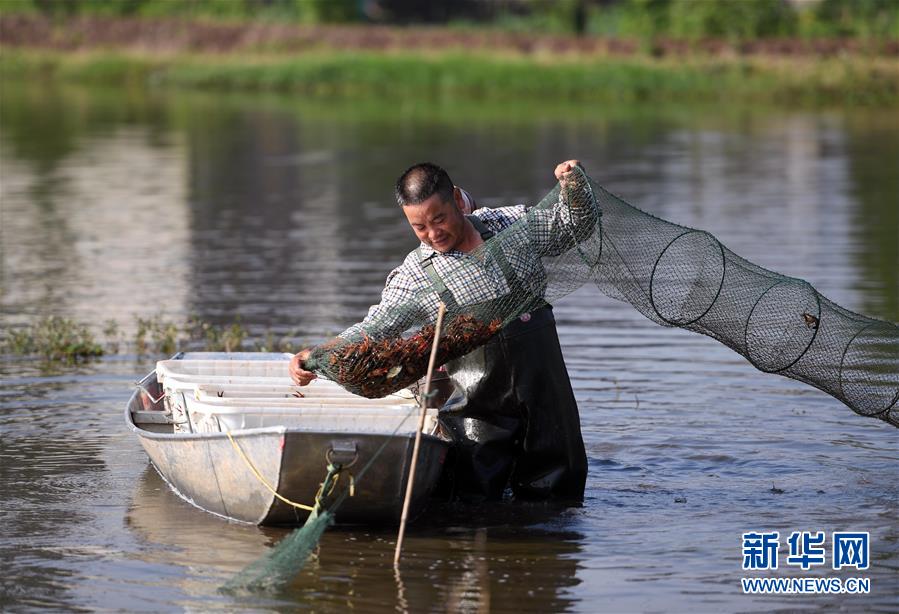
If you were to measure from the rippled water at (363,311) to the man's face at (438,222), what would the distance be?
1.74 metres

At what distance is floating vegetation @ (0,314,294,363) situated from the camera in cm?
1308

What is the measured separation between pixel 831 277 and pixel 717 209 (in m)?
6.26

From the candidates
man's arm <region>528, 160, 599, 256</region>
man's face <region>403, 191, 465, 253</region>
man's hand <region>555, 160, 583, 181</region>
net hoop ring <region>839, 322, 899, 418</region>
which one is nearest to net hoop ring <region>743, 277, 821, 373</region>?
net hoop ring <region>839, 322, 899, 418</region>

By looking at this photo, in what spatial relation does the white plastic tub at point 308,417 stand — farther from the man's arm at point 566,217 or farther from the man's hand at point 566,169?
the man's hand at point 566,169

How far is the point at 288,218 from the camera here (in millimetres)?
22500

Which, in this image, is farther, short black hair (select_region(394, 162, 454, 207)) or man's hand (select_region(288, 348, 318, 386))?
man's hand (select_region(288, 348, 318, 386))

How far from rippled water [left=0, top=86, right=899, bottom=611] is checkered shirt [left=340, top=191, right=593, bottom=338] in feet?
4.26

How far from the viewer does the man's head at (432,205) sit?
26.5 ft

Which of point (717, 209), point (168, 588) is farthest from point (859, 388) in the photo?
point (717, 209)

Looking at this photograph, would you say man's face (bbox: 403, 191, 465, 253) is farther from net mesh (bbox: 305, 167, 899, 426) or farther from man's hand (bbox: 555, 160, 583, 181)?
man's hand (bbox: 555, 160, 583, 181)

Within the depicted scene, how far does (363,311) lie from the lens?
593 inches

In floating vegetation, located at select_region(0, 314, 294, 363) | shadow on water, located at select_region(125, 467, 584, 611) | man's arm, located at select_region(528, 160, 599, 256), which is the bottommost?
shadow on water, located at select_region(125, 467, 584, 611)

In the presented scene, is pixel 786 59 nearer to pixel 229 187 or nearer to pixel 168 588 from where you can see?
pixel 229 187

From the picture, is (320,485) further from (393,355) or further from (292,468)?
(393,355)
